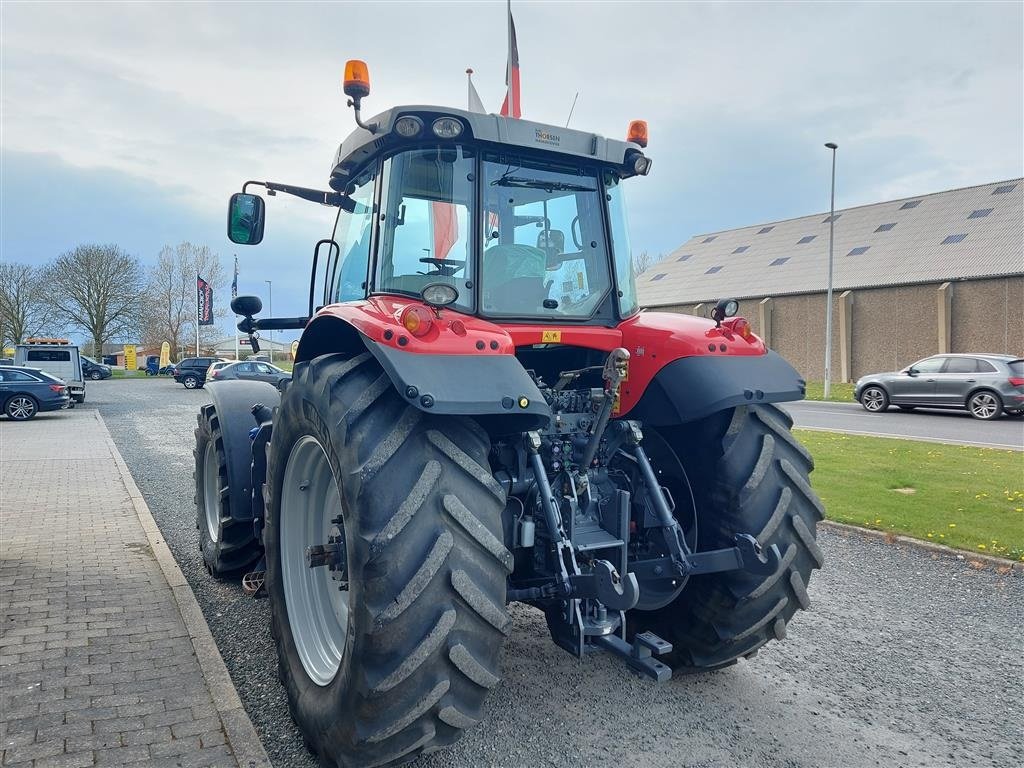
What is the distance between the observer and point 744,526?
3361mm

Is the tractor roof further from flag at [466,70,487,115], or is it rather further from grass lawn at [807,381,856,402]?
grass lawn at [807,381,856,402]

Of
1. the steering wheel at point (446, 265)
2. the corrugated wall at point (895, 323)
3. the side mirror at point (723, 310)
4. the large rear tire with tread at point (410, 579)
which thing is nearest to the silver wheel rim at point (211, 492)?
the steering wheel at point (446, 265)

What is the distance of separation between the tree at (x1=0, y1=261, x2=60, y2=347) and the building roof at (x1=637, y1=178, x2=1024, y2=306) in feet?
133

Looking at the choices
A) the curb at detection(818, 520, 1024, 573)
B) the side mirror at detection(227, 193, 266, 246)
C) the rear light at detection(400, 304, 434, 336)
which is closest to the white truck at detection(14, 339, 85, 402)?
the side mirror at detection(227, 193, 266, 246)

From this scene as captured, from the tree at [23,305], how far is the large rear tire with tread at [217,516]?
51.7 metres

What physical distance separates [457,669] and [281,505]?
1.48m

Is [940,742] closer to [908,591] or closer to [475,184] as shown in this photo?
[908,591]

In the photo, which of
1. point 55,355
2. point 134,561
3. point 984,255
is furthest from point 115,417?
point 984,255

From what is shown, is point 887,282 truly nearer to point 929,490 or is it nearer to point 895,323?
point 895,323

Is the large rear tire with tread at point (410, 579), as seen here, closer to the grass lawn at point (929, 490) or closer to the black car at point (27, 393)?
the grass lawn at point (929, 490)

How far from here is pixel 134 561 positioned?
5801 millimetres

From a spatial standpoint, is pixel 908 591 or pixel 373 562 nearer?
pixel 373 562

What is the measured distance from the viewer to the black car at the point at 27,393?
66.9ft

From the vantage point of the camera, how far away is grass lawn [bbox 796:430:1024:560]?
668 cm
